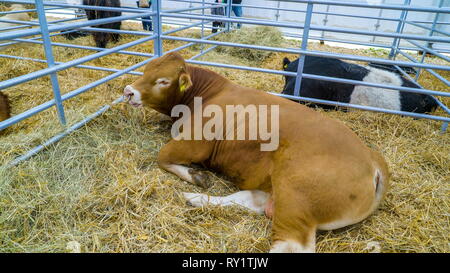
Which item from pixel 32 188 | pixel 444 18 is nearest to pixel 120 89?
pixel 32 188

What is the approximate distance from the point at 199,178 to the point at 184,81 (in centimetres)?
97

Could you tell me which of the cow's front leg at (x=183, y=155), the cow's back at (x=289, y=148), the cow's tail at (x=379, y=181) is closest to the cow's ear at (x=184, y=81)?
the cow's back at (x=289, y=148)

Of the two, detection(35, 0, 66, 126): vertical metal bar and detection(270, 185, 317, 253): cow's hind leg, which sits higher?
detection(35, 0, 66, 126): vertical metal bar

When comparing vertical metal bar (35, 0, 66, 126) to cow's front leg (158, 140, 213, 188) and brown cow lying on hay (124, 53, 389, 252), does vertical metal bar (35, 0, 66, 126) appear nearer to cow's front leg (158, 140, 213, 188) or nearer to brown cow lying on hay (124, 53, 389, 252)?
brown cow lying on hay (124, 53, 389, 252)

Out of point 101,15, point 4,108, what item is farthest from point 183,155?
point 101,15

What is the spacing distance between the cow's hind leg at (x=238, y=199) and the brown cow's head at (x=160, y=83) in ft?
3.52

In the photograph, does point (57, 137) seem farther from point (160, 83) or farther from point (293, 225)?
point (293, 225)

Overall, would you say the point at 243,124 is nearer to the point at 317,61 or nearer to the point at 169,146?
the point at 169,146

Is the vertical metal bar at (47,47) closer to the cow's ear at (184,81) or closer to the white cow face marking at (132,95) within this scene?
the white cow face marking at (132,95)

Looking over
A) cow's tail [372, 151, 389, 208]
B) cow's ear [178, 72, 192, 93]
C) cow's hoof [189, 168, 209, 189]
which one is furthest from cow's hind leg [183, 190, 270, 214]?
cow's ear [178, 72, 192, 93]

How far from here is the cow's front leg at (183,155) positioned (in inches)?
108

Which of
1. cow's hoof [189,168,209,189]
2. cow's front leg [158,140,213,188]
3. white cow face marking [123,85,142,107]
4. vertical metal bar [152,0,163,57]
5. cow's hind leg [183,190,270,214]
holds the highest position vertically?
vertical metal bar [152,0,163,57]

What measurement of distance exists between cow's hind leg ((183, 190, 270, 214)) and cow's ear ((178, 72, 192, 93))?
3.43 feet

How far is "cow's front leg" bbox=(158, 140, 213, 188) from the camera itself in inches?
108
